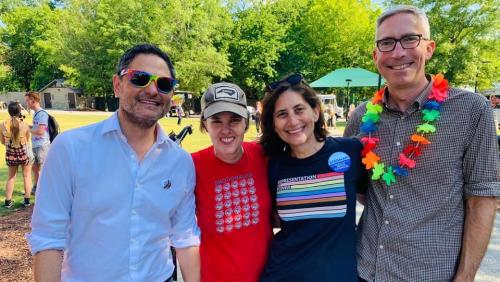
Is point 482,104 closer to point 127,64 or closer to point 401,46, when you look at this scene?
point 401,46

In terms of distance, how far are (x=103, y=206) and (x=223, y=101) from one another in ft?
3.31

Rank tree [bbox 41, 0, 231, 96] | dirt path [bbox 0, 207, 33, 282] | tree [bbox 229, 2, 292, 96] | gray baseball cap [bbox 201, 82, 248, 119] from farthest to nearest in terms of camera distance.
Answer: tree [bbox 229, 2, 292, 96], tree [bbox 41, 0, 231, 96], dirt path [bbox 0, 207, 33, 282], gray baseball cap [bbox 201, 82, 248, 119]

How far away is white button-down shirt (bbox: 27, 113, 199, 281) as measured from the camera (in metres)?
1.91

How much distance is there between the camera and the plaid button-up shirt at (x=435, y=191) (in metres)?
2.04

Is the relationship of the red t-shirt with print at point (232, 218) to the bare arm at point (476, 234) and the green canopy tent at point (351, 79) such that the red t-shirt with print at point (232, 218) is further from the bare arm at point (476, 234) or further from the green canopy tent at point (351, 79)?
the green canopy tent at point (351, 79)

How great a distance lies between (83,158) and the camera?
198 centimetres

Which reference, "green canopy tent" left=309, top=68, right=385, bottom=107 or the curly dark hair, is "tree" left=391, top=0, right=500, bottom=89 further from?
the curly dark hair

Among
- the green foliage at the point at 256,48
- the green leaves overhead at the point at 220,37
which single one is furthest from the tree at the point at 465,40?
the green foliage at the point at 256,48

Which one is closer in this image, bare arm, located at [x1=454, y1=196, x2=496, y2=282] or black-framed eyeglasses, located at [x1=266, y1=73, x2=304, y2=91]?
bare arm, located at [x1=454, y1=196, x2=496, y2=282]

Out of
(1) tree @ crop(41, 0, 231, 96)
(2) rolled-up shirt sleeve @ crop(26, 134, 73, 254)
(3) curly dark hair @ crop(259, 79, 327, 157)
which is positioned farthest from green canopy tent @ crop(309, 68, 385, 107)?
(1) tree @ crop(41, 0, 231, 96)

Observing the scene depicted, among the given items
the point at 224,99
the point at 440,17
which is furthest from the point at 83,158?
the point at 440,17

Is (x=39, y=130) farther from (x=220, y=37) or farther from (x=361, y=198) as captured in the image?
(x=220, y=37)

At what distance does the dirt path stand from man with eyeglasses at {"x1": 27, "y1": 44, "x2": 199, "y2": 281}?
Answer: 10.8 feet

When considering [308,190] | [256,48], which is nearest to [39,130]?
[308,190]
